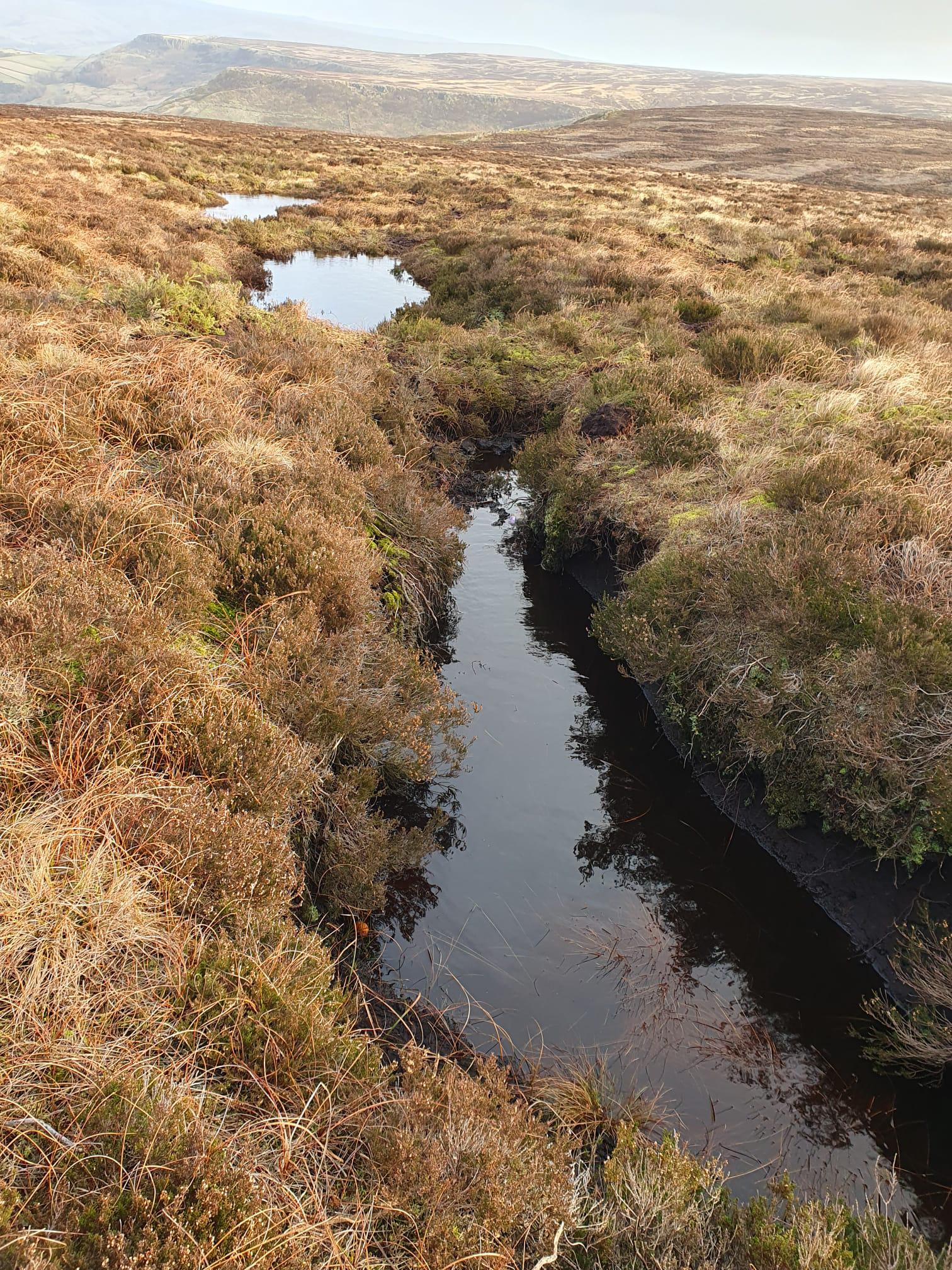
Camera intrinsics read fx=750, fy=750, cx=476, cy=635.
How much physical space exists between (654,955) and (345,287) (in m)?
18.7

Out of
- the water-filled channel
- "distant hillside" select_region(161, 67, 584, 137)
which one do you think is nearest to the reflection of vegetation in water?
the water-filled channel

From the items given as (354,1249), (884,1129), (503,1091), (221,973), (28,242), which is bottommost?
(884,1129)

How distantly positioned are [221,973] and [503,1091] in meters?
1.33

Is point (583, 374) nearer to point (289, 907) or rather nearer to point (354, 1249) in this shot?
point (289, 907)

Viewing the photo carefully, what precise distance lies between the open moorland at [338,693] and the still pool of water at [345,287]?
3.50 m

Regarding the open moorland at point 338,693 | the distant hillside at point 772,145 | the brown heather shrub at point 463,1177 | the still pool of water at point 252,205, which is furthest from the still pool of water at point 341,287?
the distant hillside at point 772,145

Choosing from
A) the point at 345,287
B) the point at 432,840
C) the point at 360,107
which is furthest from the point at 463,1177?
the point at 360,107

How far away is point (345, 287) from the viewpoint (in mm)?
19266

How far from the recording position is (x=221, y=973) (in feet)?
10.4

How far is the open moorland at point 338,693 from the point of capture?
2.63 metres

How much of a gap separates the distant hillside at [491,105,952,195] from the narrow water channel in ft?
157

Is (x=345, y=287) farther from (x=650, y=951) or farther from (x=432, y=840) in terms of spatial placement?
(x=650, y=951)

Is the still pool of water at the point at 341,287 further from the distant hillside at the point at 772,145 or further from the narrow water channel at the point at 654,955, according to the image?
the distant hillside at the point at 772,145

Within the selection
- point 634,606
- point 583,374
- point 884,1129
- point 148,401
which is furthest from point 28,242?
point 884,1129
